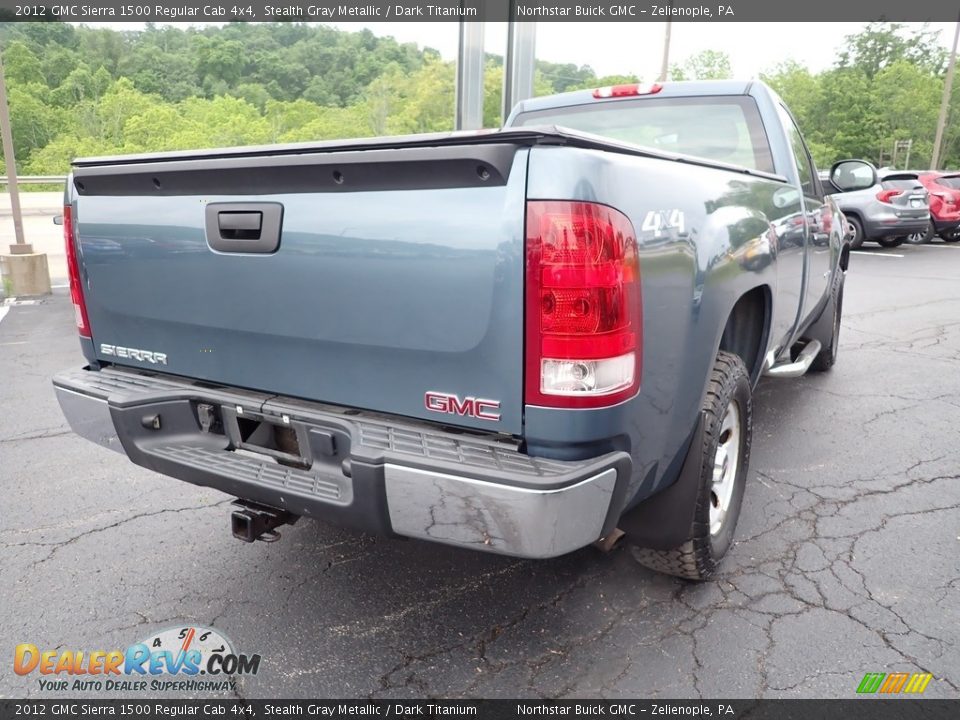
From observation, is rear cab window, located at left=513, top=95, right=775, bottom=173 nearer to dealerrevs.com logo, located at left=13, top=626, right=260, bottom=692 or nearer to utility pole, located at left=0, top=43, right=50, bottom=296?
dealerrevs.com logo, located at left=13, top=626, right=260, bottom=692

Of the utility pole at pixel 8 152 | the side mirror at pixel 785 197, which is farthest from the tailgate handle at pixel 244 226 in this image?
the utility pole at pixel 8 152

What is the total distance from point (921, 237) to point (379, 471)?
57.4 feet

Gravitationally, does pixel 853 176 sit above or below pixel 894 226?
above

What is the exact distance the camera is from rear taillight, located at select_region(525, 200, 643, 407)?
5.83 ft

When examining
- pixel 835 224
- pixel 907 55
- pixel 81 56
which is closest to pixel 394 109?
pixel 81 56

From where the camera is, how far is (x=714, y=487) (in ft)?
9.19

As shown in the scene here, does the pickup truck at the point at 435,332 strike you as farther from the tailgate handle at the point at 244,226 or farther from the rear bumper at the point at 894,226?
the rear bumper at the point at 894,226

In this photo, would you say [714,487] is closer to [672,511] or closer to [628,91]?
[672,511]

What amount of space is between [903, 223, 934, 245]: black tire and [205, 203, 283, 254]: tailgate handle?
1636 cm

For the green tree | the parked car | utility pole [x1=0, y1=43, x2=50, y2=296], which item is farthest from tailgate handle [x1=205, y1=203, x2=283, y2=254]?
the green tree

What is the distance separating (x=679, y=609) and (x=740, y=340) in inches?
44.9

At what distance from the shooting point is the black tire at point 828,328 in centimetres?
535

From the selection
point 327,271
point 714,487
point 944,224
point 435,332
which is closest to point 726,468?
point 714,487

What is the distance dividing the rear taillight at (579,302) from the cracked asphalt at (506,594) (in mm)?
1008
